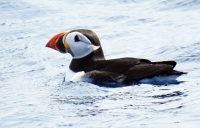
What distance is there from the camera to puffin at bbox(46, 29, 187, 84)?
9047mm

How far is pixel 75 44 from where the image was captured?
9.85 meters

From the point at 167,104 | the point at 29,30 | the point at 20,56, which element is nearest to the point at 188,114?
the point at 167,104

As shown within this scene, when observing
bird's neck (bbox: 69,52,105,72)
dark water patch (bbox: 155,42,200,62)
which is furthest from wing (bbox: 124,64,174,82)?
dark water patch (bbox: 155,42,200,62)

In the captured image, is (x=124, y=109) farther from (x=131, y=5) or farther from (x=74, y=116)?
(x=131, y=5)

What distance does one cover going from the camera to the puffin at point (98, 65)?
9047 millimetres

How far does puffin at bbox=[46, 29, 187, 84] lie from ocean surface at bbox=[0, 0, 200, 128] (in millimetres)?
127

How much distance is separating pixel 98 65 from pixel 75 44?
0.61 m

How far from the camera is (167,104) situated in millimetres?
8031

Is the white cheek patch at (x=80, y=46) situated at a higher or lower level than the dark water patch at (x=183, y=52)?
higher

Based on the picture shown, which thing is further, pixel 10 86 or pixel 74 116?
pixel 10 86

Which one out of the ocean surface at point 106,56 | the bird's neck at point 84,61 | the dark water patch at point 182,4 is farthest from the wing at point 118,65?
the dark water patch at point 182,4

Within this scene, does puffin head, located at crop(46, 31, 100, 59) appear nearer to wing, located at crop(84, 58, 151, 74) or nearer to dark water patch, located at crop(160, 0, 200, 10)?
wing, located at crop(84, 58, 151, 74)

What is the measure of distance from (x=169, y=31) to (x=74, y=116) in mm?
5111

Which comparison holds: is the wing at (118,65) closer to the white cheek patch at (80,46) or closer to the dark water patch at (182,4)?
the white cheek patch at (80,46)
